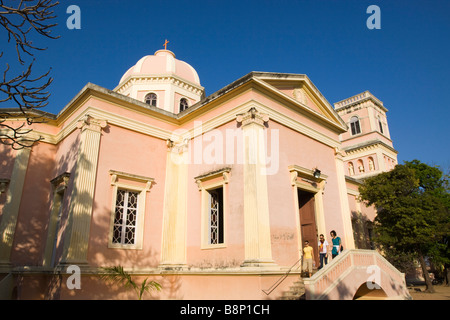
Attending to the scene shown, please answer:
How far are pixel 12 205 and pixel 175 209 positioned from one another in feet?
17.9

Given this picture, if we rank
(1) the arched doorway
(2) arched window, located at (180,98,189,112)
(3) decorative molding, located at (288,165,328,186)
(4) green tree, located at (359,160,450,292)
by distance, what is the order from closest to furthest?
(3) decorative molding, located at (288,165,328,186) → (1) the arched doorway → (4) green tree, located at (359,160,450,292) → (2) arched window, located at (180,98,189,112)

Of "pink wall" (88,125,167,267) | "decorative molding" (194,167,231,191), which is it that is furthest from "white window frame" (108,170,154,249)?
"decorative molding" (194,167,231,191)

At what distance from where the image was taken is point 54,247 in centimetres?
1045

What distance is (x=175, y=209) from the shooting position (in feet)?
37.9

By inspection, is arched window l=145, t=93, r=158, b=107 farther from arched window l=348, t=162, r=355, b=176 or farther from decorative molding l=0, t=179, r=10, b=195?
arched window l=348, t=162, r=355, b=176

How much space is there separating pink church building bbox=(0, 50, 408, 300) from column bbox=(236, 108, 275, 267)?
0.11ft

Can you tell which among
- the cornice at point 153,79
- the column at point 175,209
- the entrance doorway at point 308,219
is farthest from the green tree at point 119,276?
the cornice at point 153,79

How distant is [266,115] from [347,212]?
5.56 meters

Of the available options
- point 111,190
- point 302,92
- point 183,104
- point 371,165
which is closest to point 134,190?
point 111,190

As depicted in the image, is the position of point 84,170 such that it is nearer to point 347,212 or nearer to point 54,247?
point 54,247

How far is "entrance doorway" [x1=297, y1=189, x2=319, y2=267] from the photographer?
11.2 m

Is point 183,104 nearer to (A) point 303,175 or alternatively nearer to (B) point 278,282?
(A) point 303,175

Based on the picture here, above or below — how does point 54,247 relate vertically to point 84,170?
below
